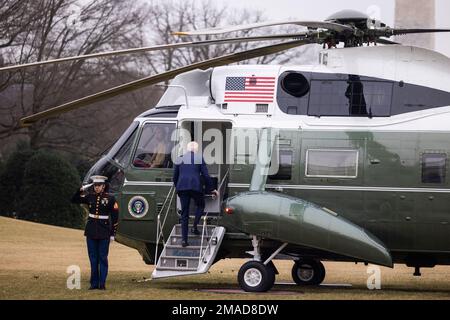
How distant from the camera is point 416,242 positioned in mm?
16094

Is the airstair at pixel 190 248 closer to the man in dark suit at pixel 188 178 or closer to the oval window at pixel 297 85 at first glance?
the man in dark suit at pixel 188 178

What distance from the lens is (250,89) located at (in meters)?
16.9

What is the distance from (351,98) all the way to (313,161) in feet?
3.89

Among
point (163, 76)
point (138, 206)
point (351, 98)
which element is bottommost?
point (138, 206)

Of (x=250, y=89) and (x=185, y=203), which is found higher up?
(x=250, y=89)

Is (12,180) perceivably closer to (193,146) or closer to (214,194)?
(214,194)

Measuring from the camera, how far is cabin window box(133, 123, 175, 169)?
17250 mm

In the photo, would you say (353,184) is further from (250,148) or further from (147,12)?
(147,12)

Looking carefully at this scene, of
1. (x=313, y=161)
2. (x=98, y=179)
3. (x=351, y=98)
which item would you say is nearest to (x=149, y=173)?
(x=98, y=179)

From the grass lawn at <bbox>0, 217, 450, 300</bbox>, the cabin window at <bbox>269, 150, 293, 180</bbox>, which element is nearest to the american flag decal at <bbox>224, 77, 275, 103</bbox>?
the cabin window at <bbox>269, 150, 293, 180</bbox>

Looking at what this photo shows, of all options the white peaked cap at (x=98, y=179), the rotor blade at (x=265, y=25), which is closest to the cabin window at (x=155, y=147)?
the white peaked cap at (x=98, y=179)

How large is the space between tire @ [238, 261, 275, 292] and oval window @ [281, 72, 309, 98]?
9.34ft

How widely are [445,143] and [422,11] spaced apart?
2340 cm

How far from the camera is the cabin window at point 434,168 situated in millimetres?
15969
